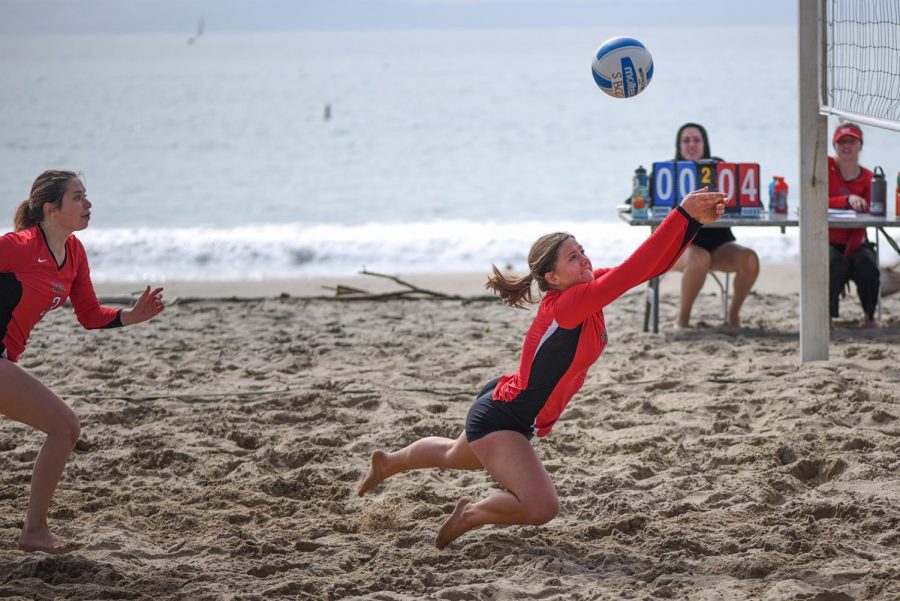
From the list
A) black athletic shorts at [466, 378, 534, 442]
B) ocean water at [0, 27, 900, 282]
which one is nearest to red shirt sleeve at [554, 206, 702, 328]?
black athletic shorts at [466, 378, 534, 442]

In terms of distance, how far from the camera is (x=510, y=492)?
3.55 metres

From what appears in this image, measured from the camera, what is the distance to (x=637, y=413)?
529 cm

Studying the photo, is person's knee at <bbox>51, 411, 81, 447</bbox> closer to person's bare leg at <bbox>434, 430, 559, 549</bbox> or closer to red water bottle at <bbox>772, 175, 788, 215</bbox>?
person's bare leg at <bbox>434, 430, 559, 549</bbox>

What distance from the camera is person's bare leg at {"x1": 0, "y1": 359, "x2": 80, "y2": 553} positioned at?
143 inches

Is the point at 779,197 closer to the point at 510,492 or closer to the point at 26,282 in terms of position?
the point at 510,492

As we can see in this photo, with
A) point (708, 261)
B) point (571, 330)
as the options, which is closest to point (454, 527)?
point (571, 330)

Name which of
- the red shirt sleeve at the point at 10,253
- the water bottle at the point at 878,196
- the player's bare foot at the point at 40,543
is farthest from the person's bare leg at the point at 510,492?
the water bottle at the point at 878,196

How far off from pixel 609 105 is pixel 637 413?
32.5m

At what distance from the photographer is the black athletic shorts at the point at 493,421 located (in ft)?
11.9

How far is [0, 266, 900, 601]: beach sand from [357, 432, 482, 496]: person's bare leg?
0.56 ft

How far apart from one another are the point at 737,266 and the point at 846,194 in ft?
3.07

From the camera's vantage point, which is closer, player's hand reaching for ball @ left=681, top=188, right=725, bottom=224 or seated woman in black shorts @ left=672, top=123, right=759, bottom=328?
player's hand reaching for ball @ left=681, top=188, right=725, bottom=224

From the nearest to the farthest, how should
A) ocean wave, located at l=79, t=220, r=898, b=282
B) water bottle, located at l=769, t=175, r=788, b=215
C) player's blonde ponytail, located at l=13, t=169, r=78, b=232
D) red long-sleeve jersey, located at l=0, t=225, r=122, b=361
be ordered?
1. red long-sleeve jersey, located at l=0, t=225, r=122, b=361
2. player's blonde ponytail, located at l=13, t=169, r=78, b=232
3. water bottle, located at l=769, t=175, r=788, b=215
4. ocean wave, located at l=79, t=220, r=898, b=282

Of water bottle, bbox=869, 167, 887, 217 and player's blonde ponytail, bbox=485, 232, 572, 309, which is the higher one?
water bottle, bbox=869, 167, 887, 217
